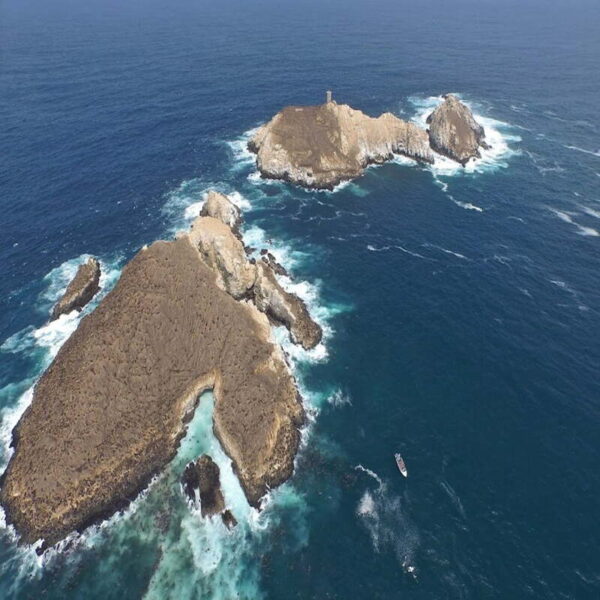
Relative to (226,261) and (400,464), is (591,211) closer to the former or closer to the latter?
(400,464)

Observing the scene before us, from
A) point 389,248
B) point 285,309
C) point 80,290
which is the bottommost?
point 389,248

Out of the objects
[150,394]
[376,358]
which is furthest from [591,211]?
[150,394]

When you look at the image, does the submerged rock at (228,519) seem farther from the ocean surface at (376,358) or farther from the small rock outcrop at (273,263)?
the small rock outcrop at (273,263)

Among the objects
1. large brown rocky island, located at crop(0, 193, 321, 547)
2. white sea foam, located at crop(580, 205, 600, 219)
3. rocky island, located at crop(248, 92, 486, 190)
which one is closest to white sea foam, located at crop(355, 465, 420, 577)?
large brown rocky island, located at crop(0, 193, 321, 547)

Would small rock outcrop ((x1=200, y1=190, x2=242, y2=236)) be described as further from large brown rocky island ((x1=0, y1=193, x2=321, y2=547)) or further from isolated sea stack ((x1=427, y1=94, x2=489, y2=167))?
isolated sea stack ((x1=427, y1=94, x2=489, y2=167))

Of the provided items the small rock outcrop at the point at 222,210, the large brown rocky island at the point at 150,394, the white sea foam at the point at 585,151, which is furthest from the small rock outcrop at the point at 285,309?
the white sea foam at the point at 585,151

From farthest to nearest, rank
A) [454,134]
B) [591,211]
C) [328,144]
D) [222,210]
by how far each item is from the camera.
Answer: [454,134] → [328,144] → [591,211] → [222,210]
